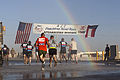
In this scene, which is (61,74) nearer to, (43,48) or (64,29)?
(43,48)

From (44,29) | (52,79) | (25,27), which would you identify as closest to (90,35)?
(44,29)

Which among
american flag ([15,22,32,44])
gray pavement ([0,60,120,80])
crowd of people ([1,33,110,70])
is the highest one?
american flag ([15,22,32,44])

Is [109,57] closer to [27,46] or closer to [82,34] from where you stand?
[27,46]

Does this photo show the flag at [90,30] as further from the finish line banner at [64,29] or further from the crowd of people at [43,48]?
the crowd of people at [43,48]

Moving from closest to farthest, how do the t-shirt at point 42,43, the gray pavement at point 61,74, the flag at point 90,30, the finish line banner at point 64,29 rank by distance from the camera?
the gray pavement at point 61,74, the t-shirt at point 42,43, the finish line banner at point 64,29, the flag at point 90,30

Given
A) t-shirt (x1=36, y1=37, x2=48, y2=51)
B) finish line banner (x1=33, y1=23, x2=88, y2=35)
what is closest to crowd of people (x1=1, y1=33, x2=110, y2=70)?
t-shirt (x1=36, y1=37, x2=48, y2=51)

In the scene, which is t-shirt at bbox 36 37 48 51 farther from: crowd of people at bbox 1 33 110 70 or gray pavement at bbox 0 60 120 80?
gray pavement at bbox 0 60 120 80

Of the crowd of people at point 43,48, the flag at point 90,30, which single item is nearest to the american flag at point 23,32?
the flag at point 90,30

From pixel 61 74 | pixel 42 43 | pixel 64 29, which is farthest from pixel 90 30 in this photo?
pixel 61 74

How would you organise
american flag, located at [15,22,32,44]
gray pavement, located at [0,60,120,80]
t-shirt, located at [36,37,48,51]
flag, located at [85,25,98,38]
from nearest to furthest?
gray pavement, located at [0,60,120,80], t-shirt, located at [36,37,48,51], american flag, located at [15,22,32,44], flag, located at [85,25,98,38]

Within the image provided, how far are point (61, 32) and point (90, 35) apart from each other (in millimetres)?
4484

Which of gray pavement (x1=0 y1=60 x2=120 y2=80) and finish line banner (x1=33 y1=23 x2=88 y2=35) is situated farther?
finish line banner (x1=33 y1=23 x2=88 y2=35)

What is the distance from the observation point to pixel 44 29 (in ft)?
130

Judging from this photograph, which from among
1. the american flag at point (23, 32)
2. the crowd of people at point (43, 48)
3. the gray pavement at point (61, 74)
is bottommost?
the gray pavement at point (61, 74)
